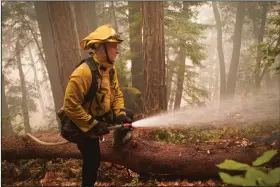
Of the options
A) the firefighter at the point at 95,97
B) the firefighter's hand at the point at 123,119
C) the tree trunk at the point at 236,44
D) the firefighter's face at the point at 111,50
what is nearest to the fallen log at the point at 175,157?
the firefighter's hand at the point at 123,119

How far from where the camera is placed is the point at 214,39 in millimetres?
52062

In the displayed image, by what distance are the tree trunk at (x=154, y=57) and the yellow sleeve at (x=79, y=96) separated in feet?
13.5

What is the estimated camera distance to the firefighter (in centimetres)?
409

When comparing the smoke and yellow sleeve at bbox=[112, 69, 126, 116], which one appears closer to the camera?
yellow sleeve at bbox=[112, 69, 126, 116]

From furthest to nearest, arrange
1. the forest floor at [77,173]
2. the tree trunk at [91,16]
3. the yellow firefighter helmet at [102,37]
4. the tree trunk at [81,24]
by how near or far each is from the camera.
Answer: the tree trunk at [91,16] → the tree trunk at [81,24] → the forest floor at [77,173] → the yellow firefighter helmet at [102,37]

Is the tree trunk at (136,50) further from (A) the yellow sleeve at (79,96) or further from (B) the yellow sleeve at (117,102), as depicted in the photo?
(A) the yellow sleeve at (79,96)

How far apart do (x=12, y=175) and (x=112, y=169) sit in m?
2.32

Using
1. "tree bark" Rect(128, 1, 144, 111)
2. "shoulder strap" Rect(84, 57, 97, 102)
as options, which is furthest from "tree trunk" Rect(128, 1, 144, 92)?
"shoulder strap" Rect(84, 57, 97, 102)

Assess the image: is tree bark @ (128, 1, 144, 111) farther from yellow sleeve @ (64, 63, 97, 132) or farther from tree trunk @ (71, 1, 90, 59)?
yellow sleeve @ (64, 63, 97, 132)

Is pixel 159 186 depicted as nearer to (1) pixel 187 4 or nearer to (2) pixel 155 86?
(2) pixel 155 86

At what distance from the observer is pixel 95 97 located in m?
4.34

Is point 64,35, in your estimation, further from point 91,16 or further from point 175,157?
point 91,16

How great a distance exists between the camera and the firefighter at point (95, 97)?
4086mm

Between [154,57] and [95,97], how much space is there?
13.5 feet
